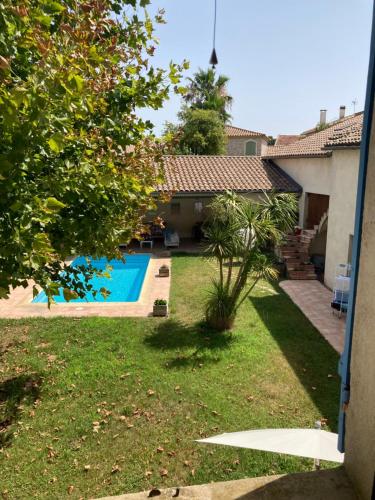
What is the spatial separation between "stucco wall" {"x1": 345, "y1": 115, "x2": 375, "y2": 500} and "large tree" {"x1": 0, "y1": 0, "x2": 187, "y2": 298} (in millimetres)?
1877

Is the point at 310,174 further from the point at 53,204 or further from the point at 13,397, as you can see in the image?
the point at 53,204

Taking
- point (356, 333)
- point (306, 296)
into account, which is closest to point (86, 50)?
point (356, 333)

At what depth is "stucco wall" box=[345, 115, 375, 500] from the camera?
1.94 meters

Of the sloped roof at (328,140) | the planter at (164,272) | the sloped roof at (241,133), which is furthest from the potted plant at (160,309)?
the sloped roof at (241,133)

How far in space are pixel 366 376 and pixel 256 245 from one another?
28.2 ft

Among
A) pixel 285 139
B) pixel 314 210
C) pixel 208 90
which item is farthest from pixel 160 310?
pixel 285 139

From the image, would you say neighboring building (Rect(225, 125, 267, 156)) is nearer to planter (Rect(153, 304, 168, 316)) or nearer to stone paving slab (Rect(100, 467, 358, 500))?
planter (Rect(153, 304, 168, 316))

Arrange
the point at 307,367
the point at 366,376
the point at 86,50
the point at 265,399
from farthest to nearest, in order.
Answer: the point at 307,367 → the point at 265,399 → the point at 86,50 → the point at 366,376

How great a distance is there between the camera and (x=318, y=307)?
13.4m

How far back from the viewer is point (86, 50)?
3371mm

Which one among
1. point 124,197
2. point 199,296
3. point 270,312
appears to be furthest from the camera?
point 199,296

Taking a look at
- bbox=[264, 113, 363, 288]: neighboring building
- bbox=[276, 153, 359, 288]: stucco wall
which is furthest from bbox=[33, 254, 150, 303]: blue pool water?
bbox=[264, 113, 363, 288]: neighboring building

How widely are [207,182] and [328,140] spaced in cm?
940

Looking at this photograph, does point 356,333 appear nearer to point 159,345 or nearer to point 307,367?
point 307,367
